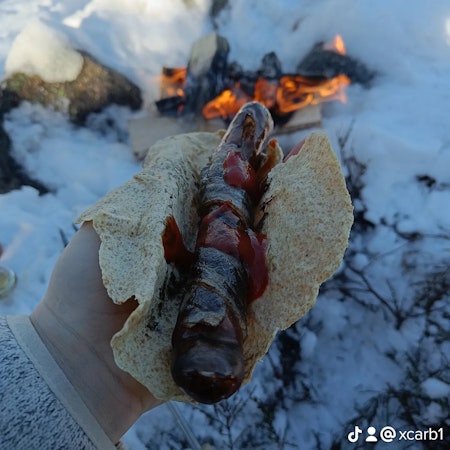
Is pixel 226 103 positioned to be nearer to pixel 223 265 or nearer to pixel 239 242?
pixel 239 242

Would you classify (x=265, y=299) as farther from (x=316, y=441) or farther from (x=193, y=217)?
(x=316, y=441)

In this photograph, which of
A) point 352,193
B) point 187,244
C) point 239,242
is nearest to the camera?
point 239,242

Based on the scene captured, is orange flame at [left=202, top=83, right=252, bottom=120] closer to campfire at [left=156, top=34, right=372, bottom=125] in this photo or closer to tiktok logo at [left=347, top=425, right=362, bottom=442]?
campfire at [left=156, top=34, right=372, bottom=125]

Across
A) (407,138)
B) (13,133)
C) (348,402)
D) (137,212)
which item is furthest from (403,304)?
(13,133)

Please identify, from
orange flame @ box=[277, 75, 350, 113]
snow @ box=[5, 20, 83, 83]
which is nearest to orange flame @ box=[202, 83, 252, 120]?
orange flame @ box=[277, 75, 350, 113]

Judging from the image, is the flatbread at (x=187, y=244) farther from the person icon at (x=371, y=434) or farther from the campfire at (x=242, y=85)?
the campfire at (x=242, y=85)

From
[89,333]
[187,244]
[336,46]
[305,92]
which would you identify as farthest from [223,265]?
[336,46]
